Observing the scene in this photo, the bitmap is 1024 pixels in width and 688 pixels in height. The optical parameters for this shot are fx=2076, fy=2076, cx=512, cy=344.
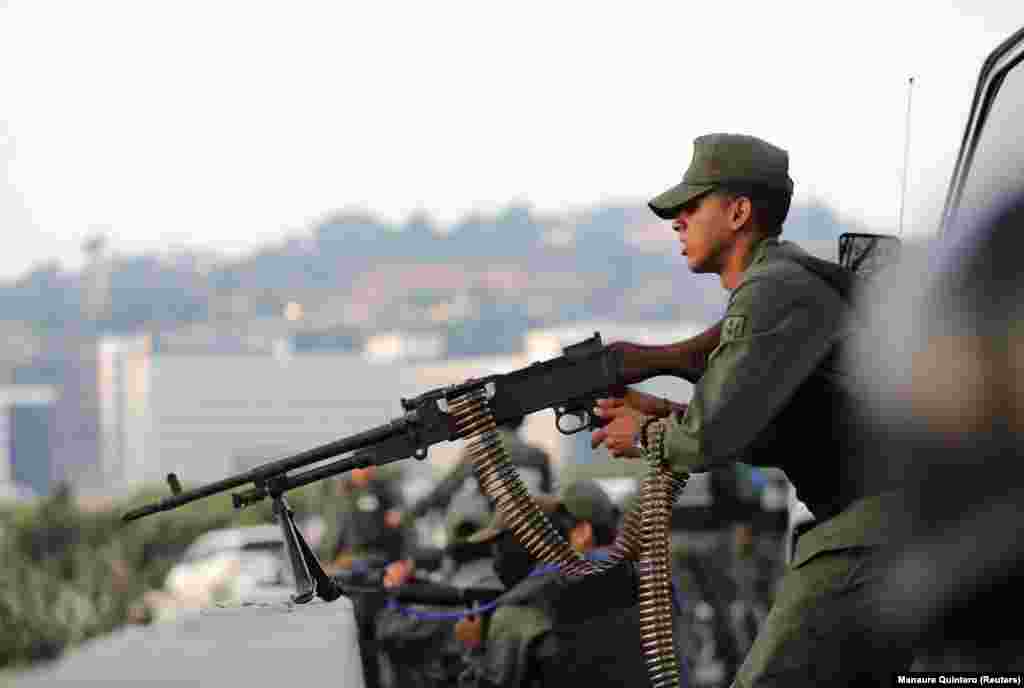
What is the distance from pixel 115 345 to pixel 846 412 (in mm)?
93878

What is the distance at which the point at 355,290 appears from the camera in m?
118

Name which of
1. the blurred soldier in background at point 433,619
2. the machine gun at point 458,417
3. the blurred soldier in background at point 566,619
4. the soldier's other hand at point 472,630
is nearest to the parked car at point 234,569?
the blurred soldier in background at point 433,619

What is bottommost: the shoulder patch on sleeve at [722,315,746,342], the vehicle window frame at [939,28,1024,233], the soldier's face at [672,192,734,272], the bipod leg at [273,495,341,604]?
the bipod leg at [273,495,341,604]

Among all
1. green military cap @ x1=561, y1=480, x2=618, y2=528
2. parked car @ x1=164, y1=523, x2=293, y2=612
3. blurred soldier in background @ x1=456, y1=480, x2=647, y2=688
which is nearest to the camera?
blurred soldier in background @ x1=456, y1=480, x2=647, y2=688

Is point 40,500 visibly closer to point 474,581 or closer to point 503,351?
point 474,581

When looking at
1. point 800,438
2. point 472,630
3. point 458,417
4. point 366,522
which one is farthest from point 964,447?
point 366,522

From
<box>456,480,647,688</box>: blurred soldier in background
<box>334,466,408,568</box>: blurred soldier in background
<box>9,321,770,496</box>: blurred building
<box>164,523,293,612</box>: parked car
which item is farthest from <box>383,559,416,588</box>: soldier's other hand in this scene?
<box>9,321,770,496</box>: blurred building

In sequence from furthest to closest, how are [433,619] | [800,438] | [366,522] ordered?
[366,522] < [433,619] < [800,438]

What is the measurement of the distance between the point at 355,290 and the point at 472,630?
110 meters

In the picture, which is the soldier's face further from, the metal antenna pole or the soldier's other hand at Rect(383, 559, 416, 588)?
the soldier's other hand at Rect(383, 559, 416, 588)

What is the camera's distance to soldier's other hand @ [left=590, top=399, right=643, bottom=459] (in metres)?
5.26

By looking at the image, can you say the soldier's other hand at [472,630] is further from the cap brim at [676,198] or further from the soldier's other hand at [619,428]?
the cap brim at [676,198]

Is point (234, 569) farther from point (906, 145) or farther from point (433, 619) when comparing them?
point (906, 145)

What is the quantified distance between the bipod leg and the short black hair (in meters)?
1.53
